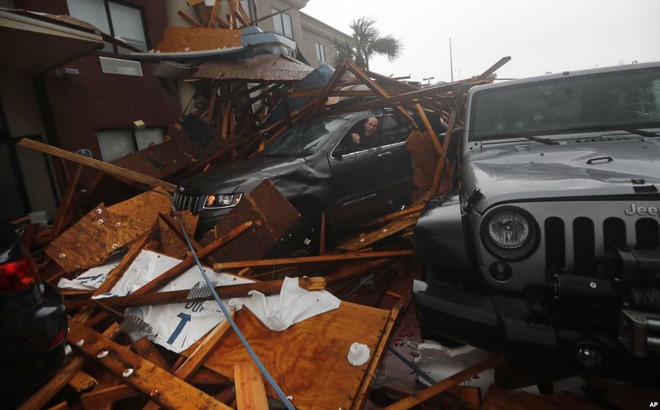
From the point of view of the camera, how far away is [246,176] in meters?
4.26

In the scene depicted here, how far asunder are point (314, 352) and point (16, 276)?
176 centimetres

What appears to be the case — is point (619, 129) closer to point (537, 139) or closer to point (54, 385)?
point (537, 139)

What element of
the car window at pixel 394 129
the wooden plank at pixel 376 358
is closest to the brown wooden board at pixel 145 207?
the car window at pixel 394 129

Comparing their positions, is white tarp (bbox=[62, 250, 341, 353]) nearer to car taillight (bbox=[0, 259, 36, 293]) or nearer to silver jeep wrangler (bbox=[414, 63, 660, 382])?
silver jeep wrangler (bbox=[414, 63, 660, 382])

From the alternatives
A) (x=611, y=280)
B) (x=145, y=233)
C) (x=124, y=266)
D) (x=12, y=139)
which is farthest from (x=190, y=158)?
(x=611, y=280)

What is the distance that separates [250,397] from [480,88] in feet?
11.3

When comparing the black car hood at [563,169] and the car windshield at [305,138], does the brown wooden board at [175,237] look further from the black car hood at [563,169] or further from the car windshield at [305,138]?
the black car hood at [563,169]

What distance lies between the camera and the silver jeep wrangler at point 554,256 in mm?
1669

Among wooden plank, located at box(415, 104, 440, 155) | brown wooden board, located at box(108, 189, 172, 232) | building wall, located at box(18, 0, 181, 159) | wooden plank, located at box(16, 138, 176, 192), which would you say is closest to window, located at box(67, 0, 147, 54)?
building wall, located at box(18, 0, 181, 159)

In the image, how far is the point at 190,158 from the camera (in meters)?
6.38

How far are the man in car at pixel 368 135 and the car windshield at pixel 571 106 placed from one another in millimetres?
1774

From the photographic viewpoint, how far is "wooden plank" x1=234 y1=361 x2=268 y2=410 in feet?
6.45

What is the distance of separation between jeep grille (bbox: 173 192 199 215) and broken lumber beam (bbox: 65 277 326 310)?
1373 millimetres

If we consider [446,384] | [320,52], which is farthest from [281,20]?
[446,384]
